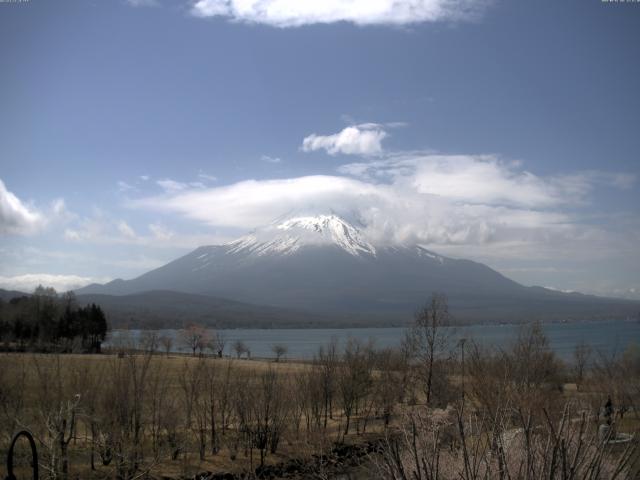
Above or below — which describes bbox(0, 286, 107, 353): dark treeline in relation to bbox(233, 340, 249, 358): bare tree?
above

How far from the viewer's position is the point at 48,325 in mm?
81938

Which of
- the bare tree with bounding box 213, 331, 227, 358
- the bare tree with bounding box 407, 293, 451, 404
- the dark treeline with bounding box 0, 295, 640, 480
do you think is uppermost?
the bare tree with bounding box 407, 293, 451, 404

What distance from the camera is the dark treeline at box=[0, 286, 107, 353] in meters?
78.4

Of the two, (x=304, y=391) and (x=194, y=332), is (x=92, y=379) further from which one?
(x=194, y=332)

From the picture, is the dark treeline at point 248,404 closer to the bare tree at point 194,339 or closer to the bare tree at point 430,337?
the bare tree at point 430,337

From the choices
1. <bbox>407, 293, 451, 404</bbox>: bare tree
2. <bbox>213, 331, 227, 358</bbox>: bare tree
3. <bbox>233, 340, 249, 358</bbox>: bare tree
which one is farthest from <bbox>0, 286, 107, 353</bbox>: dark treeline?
<bbox>407, 293, 451, 404</bbox>: bare tree

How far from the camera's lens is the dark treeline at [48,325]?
→ 7844 centimetres

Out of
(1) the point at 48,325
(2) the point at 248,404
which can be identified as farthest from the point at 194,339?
(2) the point at 248,404

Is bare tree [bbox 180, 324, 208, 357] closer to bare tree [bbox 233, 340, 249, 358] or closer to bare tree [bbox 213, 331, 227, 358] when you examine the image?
bare tree [bbox 213, 331, 227, 358]

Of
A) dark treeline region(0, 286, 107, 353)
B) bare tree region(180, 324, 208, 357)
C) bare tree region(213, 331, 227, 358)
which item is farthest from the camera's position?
bare tree region(180, 324, 208, 357)

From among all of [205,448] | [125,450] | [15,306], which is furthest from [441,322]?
[15,306]

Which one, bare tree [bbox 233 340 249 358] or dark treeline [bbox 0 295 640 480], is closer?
dark treeline [bbox 0 295 640 480]

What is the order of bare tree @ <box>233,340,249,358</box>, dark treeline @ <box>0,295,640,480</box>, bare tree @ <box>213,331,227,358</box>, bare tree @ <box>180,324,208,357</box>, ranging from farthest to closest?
bare tree @ <box>180,324,208,357</box>
bare tree @ <box>233,340,249,358</box>
bare tree @ <box>213,331,227,358</box>
dark treeline @ <box>0,295,640,480</box>

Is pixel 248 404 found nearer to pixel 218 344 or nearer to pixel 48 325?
pixel 48 325
